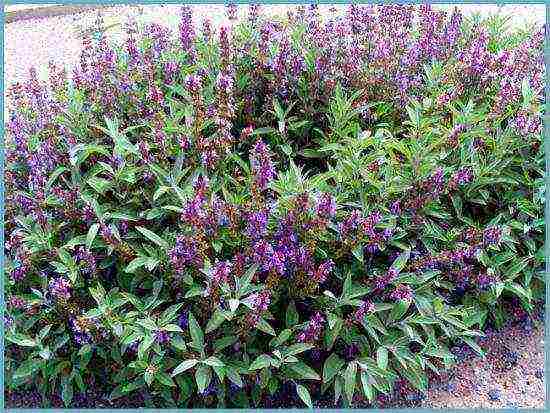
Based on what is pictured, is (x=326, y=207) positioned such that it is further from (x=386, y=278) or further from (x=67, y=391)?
(x=67, y=391)

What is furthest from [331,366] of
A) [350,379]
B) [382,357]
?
[382,357]

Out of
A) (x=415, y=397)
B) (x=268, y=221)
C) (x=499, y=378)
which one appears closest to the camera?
(x=268, y=221)

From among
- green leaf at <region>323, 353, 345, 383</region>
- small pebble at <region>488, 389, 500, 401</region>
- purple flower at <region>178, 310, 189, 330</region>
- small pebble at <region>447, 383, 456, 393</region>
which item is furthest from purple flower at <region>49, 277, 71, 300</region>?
small pebble at <region>488, 389, 500, 401</region>

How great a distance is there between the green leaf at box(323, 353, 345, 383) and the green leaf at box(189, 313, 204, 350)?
0.54 m

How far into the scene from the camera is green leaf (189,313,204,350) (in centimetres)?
308

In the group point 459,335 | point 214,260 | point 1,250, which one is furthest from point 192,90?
point 459,335

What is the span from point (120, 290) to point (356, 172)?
1.19 metres

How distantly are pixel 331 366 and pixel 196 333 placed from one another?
1.99 feet

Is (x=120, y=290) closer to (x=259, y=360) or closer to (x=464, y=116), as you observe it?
(x=259, y=360)

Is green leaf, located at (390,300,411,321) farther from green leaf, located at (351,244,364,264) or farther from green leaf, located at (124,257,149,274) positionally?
green leaf, located at (124,257,149,274)

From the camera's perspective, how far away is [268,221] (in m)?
3.10

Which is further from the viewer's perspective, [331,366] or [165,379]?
[331,366]

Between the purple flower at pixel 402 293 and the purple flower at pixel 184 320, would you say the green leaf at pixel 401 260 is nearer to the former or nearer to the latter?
the purple flower at pixel 402 293

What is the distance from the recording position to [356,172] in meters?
3.35
